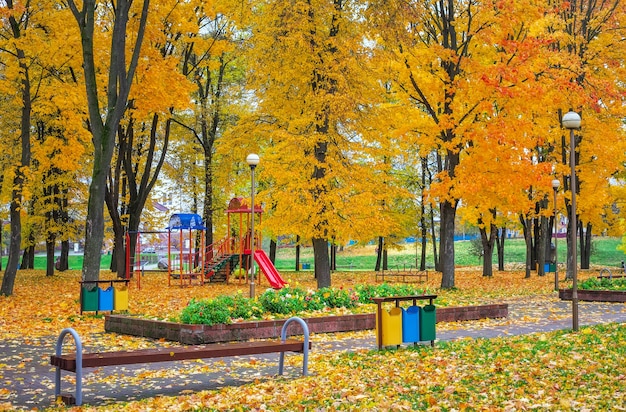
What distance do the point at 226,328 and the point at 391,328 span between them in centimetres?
318

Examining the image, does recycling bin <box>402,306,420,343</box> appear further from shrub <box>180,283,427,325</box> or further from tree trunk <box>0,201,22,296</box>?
tree trunk <box>0,201,22,296</box>

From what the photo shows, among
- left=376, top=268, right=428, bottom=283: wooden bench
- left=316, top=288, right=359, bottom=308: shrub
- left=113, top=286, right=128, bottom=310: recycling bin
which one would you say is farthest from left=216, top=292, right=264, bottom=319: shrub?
left=376, top=268, right=428, bottom=283: wooden bench

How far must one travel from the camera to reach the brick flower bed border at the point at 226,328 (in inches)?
516

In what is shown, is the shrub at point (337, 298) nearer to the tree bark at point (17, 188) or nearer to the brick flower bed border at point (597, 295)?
the brick flower bed border at point (597, 295)

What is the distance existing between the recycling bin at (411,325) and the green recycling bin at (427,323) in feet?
0.21

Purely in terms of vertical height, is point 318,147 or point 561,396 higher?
point 318,147

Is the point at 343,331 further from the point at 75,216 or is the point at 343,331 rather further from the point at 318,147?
the point at 75,216

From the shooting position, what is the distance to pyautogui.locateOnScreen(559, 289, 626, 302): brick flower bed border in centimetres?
2103

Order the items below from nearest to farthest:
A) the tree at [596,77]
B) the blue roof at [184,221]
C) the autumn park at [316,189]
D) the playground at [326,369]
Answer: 1. the playground at [326,369]
2. the autumn park at [316,189]
3. the tree at [596,77]
4. the blue roof at [184,221]

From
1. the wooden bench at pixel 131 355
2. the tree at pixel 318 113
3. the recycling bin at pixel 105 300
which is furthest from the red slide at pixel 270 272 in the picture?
the wooden bench at pixel 131 355

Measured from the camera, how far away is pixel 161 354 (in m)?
9.29

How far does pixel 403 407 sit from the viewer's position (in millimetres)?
7625

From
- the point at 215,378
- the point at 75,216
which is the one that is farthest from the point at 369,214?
the point at 75,216

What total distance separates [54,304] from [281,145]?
7.87m
